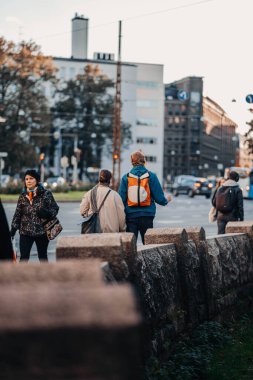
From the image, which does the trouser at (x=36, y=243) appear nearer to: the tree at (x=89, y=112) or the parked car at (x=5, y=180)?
the parked car at (x=5, y=180)

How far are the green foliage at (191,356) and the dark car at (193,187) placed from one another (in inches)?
2322

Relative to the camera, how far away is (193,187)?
6925cm

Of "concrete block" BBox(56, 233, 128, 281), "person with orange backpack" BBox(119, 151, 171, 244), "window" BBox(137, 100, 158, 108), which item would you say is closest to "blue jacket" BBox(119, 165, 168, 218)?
"person with orange backpack" BBox(119, 151, 171, 244)

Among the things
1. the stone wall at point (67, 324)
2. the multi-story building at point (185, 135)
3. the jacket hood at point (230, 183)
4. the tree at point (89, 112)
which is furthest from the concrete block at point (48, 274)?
the multi-story building at point (185, 135)

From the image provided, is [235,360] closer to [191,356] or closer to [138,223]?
[191,356]

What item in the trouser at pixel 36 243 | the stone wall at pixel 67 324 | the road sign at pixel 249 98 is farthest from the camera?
the road sign at pixel 249 98

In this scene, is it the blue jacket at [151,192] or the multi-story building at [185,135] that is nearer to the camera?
the blue jacket at [151,192]

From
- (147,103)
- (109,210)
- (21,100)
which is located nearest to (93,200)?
(109,210)

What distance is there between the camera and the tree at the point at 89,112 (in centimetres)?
10288

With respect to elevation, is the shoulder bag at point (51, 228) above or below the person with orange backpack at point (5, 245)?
below

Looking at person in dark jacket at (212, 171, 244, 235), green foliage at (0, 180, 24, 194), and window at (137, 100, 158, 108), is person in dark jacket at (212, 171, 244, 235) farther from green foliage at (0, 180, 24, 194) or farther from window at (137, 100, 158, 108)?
window at (137, 100, 158, 108)

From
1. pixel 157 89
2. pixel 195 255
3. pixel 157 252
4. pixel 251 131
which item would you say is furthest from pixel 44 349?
pixel 157 89

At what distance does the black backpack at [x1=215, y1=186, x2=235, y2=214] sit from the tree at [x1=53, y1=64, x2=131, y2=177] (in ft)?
284

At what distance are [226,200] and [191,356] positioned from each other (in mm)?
8222
